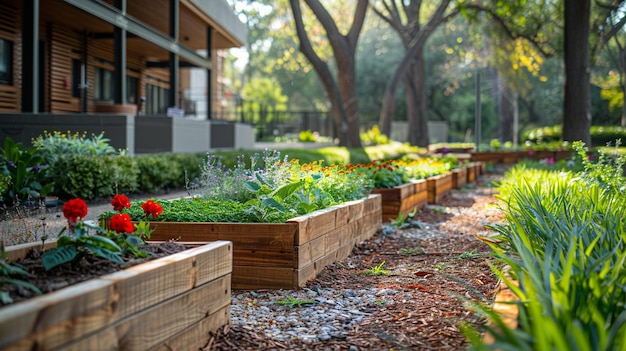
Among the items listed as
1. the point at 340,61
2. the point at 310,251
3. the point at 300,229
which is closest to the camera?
the point at 300,229

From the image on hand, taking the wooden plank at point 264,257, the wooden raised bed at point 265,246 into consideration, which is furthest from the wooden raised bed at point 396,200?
the wooden plank at point 264,257

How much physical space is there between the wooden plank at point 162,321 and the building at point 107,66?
9.15 metres

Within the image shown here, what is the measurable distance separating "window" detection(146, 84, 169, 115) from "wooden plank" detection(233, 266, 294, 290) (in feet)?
66.4

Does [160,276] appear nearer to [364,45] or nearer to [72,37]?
[72,37]

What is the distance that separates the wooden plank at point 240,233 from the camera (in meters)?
5.11

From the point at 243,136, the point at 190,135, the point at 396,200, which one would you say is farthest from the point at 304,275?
the point at 243,136

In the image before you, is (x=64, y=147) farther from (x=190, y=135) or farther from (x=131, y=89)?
(x=131, y=89)

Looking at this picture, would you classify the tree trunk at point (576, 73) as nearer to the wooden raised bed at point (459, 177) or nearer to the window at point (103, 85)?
the wooden raised bed at point (459, 177)

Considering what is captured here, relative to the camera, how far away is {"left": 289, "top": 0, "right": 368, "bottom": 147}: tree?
747 inches

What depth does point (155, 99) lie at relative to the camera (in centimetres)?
2558

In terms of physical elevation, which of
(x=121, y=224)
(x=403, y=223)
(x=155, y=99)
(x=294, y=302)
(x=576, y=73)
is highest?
(x=576, y=73)

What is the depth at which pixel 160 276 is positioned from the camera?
3189mm

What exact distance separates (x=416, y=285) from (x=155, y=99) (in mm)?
21771

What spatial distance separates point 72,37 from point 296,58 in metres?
38.1
